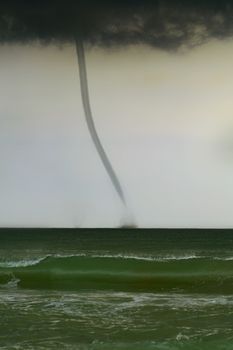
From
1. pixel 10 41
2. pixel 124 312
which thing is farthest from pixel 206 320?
pixel 10 41

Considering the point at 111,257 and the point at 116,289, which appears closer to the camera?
the point at 116,289

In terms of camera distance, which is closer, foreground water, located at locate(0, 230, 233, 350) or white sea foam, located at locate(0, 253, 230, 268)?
foreground water, located at locate(0, 230, 233, 350)

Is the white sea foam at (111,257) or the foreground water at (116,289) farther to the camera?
the white sea foam at (111,257)

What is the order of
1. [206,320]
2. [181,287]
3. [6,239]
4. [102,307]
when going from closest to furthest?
[206,320] < [102,307] < [181,287] < [6,239]

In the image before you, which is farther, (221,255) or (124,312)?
(221,255)

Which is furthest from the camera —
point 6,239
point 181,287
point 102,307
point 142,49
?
point 6,239

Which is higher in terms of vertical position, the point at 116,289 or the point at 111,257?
the point at 111,257

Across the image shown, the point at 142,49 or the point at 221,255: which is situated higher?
the point at 142,49

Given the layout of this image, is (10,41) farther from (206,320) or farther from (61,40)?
(206,320)
